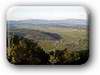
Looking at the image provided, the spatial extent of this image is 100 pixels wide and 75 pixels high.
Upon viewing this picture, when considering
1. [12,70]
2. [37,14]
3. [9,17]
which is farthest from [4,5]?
[12,70]

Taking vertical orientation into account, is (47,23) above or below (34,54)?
above

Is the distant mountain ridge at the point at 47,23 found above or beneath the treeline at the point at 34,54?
above

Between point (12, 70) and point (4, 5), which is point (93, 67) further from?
point (4, 5)

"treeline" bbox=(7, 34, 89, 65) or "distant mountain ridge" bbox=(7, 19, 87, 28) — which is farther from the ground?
"distant mountain ridge" bbox=(7, 19, 87, 28)

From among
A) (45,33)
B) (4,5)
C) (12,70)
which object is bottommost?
(12,70)

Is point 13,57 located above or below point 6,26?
below

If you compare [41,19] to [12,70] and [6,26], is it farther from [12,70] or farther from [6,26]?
[12,70]

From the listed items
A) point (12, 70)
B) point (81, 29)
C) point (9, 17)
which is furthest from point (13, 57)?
point (81, 29)
